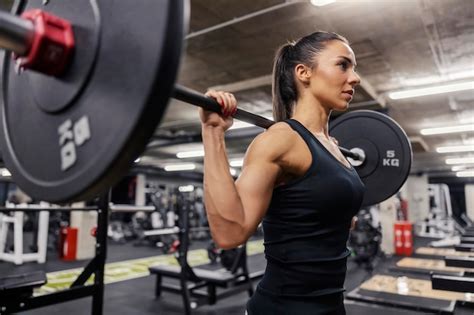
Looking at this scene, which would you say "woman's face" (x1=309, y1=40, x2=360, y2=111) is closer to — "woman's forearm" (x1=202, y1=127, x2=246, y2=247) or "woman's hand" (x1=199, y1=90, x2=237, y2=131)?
"woman's hand" (x1=199, y1=90, x2=237, y2=131)

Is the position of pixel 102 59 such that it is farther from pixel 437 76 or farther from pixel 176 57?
pixel 437 76

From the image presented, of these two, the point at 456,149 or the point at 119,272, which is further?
the point at 456,149

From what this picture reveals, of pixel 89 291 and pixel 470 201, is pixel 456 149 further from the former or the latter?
pixel 89 291

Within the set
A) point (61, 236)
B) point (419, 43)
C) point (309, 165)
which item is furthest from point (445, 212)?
point (309, 165)

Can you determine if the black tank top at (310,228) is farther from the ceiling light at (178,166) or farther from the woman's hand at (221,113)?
the ceiling light at (178,166)

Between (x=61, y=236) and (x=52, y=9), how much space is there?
20.9 ft

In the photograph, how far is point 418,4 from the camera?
123 inches

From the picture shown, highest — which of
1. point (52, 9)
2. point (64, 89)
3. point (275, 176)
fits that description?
point (52, 9)

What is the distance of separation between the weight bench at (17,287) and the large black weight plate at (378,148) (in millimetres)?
1958

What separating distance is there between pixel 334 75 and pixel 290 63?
0.47ft

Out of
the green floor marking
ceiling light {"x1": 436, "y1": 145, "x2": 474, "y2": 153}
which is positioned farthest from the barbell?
ceiling light {"x1": 436, "y1": 145, "x2": 474, "y2": 153}

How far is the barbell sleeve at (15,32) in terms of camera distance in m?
0.45

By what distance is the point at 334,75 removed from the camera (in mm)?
1009

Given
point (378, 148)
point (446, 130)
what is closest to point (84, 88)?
point (378, 148)
